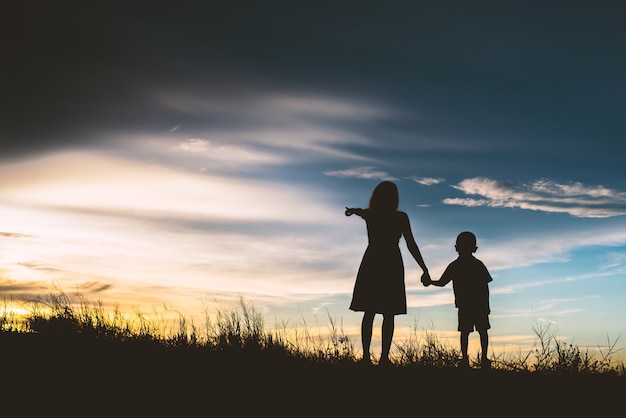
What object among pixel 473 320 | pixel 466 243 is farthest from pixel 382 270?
pixel 473 320

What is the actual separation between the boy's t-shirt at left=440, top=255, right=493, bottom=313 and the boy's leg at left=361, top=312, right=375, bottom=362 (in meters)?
1.99

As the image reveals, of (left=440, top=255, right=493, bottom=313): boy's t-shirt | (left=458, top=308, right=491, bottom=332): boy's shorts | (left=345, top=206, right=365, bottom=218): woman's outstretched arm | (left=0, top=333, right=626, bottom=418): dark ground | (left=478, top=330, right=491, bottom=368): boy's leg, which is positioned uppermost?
(left=345, top=206, right=365, bottom=218): woman's outstretched arm

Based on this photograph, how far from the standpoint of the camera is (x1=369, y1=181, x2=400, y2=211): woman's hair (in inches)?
321

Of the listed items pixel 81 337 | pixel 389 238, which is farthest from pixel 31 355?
pixel 389 238

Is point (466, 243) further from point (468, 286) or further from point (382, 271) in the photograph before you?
point (382, 271)

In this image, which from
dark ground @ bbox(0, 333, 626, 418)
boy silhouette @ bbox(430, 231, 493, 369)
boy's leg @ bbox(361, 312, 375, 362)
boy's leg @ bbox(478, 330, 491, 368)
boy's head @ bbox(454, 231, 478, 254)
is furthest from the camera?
boy's head @ bbox(454, 231, 478, 254)

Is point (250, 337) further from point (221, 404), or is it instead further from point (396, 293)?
point (221, 404)

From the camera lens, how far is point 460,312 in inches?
377

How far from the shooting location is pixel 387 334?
26.7ft

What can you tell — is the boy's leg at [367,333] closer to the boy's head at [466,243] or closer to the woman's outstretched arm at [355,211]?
the woman's outstretched arm at [355,211]

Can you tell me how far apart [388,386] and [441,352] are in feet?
9.62

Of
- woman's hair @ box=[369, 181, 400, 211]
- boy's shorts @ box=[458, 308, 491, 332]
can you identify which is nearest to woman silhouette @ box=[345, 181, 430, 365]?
woman's hair @ box=[369, 181, 400, 211]

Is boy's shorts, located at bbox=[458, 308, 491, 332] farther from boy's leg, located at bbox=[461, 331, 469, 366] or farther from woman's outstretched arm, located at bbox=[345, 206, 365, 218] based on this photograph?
woman's outstretched arm, located at bbox=[345, 206, 365, 218]

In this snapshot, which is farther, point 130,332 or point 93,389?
point 130,332
